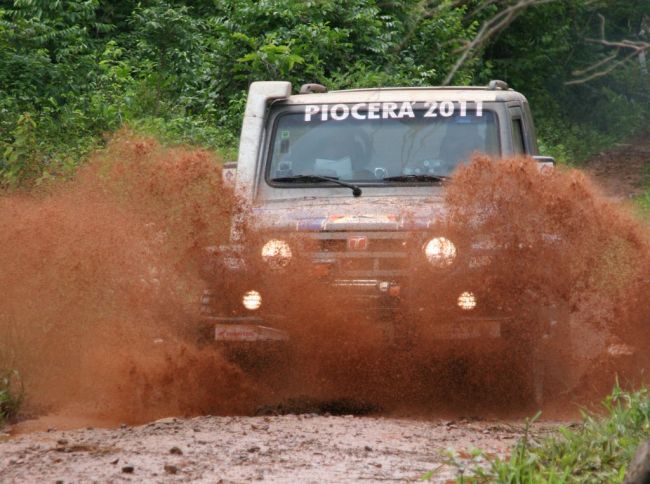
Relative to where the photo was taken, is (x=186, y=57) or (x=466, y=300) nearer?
(x=466, y=300)

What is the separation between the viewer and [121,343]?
24.2ft

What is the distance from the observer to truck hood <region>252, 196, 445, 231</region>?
7.10 m

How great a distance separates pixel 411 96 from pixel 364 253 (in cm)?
172

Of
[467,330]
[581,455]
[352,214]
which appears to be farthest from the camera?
[352,214]

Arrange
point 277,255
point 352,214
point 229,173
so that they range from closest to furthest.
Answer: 1. point 277,255
2. point 352,214
3. point 229,173

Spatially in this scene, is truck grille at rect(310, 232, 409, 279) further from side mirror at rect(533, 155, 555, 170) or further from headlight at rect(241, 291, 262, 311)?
side mirror at rect(533, 155, 555, 170)

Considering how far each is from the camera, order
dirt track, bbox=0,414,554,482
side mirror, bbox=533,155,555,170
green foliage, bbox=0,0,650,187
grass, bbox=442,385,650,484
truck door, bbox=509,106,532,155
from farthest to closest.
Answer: green foliage, bbox=0,0,650,187
truck door, bbox=509,106,532,155
side mirror, bbox=533,155,555,170
dirt track, bbox=0,414,554,482
grass, bbox=442,385,650,484

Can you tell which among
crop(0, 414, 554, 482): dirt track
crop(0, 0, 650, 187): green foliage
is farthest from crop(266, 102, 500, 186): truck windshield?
crop(0, 0, 650, 187): green foliage

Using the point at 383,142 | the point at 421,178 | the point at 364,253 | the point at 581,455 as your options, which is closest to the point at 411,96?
the point at 383,142

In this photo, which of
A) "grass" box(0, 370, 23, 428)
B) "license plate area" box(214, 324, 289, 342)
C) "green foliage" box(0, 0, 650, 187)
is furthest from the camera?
"green foliage" box(0, 0, 650, 187)

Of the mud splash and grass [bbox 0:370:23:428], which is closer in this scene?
the mud splash

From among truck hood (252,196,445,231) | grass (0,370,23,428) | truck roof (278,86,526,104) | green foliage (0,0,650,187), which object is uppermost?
green foliage (0,0,650,187)

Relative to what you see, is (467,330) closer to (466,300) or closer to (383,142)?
(466,300)

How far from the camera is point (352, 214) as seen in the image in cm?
734
